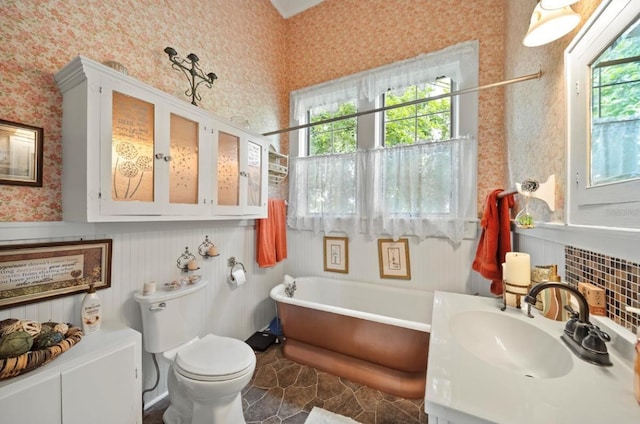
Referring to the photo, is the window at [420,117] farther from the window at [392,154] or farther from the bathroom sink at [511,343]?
the bathroom sink at [511,343]

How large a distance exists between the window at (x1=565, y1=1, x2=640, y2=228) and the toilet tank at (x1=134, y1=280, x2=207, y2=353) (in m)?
2.12

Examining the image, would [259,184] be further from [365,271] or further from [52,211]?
[365,271]

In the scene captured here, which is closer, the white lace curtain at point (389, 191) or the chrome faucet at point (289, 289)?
the white lace curtain at point (389, 191)

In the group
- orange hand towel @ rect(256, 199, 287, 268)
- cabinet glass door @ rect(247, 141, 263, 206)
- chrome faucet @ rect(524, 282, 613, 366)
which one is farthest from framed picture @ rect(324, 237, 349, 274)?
chrome faucet @ rect(524, 282, 613, 366)

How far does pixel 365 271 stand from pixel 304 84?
2413 mm

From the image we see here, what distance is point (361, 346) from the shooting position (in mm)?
1762

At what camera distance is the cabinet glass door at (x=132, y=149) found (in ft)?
3.85

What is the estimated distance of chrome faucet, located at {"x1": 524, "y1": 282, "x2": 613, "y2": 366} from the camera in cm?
72

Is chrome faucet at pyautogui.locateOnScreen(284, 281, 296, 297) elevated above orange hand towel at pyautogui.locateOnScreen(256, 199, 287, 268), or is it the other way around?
orange hand towel at pyautogui.locateOnScreen(256, 199, 287, 268)

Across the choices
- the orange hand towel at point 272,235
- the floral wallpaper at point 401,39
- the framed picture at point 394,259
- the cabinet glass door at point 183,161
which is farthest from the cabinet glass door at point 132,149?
the floral wallpaper at point 401,39

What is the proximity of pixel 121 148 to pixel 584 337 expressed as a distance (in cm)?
212

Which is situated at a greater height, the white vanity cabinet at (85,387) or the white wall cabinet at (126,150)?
the white wall cabinet at (126,150)

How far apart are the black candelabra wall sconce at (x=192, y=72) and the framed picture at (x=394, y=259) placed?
6.98ft

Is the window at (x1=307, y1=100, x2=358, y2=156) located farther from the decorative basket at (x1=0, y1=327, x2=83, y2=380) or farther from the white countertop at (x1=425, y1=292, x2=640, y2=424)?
the decorative basket at (x1=0, y1=327, x2=83, y2=380)
